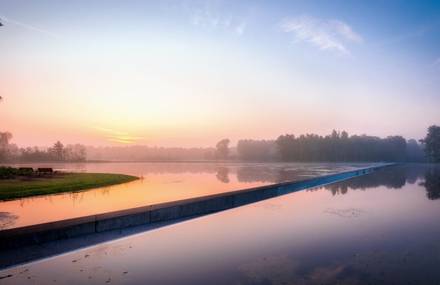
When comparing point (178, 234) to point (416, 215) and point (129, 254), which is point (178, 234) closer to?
point (129, 254)

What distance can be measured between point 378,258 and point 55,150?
109692 millimetres

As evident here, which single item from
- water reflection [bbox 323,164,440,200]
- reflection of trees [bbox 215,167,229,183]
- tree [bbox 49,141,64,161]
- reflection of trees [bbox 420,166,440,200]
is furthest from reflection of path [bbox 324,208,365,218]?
tree [bbox 49,141,64,161]

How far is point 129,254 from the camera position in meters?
11.0

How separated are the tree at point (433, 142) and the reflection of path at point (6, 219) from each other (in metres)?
158

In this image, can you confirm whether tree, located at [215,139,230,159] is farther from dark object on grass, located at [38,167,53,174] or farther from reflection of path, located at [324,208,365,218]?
reflection of path, located at [324,208,365,218]

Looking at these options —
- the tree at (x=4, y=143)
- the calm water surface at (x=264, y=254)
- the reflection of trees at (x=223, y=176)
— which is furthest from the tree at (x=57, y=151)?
the calm water surface at (x=264, y=254)

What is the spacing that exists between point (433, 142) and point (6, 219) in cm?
15899

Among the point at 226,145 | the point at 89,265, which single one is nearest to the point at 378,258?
the point at 89,265

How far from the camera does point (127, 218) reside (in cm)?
1473

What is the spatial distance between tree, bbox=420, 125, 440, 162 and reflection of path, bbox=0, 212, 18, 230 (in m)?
158

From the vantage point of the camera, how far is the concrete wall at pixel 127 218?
1141cm

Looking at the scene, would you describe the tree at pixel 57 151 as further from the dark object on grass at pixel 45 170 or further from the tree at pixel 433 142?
the tree at pixel 433 142

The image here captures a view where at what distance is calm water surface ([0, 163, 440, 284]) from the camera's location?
352 inches

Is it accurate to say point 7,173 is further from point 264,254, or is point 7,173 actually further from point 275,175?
point 275,175
